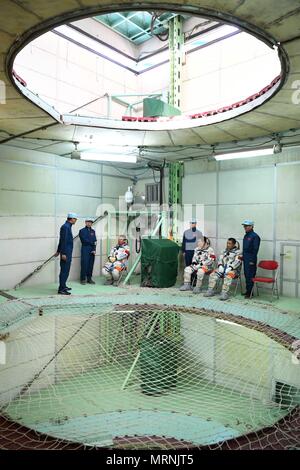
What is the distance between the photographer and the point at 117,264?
857 cm

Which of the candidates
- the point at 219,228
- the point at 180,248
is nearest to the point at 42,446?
the point at 180,248

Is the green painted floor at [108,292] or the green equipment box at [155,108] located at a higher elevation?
the green equipment box at [155,108]

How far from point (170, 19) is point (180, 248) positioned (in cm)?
640

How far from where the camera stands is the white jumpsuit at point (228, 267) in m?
7.29

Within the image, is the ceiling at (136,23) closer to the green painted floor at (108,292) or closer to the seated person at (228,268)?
the seated person at (228,268)

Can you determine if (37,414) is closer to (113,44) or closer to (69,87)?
(69,87)

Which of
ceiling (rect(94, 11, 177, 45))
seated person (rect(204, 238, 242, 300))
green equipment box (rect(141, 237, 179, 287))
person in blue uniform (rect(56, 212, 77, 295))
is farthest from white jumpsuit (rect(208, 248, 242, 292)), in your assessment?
ceiling (rect(94, 11, 177, 45))

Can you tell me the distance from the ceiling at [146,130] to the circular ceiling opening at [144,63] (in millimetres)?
995

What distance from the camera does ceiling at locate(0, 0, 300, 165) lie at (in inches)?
112

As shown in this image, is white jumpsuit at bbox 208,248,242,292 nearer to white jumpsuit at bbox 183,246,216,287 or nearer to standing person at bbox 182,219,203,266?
white jumpsuit at bbox 183,246,216,287

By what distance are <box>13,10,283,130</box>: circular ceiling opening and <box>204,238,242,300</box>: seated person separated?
336 centimetres

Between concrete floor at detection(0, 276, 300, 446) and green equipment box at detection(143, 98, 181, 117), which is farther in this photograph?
green equipment box at detection(143, 98, 181, 117)

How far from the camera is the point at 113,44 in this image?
9.77 metres

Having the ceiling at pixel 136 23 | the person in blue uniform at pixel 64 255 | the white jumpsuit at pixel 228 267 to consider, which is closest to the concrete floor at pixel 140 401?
the person in blue uniform at pixel 64 255
